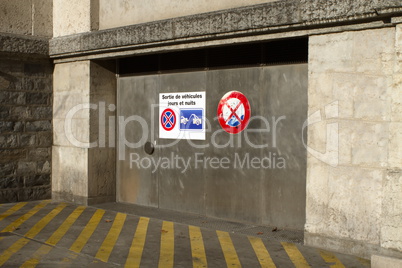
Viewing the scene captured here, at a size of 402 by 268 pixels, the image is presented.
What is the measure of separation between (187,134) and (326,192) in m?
3.05

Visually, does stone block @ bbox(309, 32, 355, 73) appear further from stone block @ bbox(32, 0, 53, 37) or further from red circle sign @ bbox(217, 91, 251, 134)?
stone block @ bbox(32, 0, 53, 37)

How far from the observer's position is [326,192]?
6.78 m

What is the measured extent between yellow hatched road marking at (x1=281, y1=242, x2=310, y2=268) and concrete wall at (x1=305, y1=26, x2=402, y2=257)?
266mm

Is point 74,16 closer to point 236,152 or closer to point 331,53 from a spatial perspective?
point 236,152

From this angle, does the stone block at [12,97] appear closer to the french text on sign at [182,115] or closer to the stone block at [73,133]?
the stone block at [73,133]

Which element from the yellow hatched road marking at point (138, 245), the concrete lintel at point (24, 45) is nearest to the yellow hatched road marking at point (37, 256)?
the yellow hatched road marking at point (138, 245)

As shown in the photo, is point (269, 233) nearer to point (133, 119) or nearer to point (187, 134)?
point (187, 134)

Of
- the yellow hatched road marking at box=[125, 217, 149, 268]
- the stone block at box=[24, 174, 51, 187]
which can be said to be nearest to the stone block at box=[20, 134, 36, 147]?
the stone block at box=[24, 174, 51, 187]

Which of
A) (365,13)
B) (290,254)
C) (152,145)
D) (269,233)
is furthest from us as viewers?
(152,145)

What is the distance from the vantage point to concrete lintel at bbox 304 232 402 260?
637 cm

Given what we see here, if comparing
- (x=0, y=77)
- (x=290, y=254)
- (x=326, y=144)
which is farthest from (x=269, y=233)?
(x=0, y=77)

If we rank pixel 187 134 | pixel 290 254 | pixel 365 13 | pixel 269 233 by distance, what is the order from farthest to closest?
pixel 187 134 → pixel 269 233 → pixel 290 254 → pixel 365 13

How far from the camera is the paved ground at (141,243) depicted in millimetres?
6324

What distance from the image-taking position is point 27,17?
34.1ft
